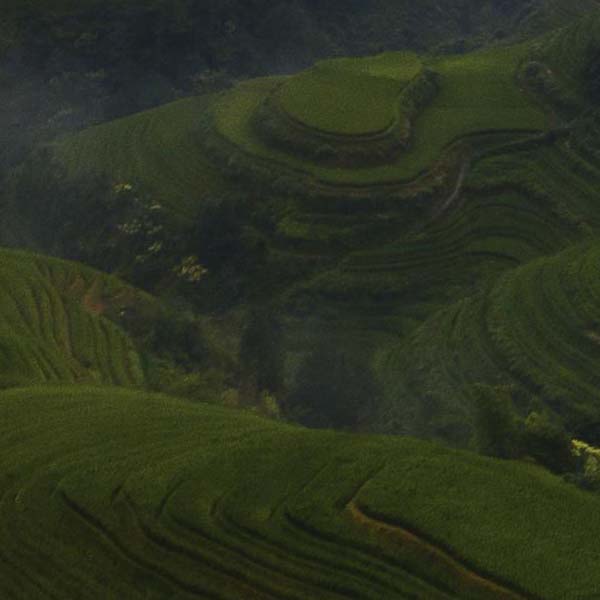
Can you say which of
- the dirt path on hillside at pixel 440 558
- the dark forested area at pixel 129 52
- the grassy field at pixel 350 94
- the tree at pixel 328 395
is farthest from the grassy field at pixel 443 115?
the dirt path on hillside at pixel 440 558

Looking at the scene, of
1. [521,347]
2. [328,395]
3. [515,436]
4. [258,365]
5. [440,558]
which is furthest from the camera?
[258,365]

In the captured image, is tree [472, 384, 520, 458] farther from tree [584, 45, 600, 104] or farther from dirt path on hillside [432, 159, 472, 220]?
tree [584, 45, 600, 104]

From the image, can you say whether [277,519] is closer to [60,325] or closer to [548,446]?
[548,446]

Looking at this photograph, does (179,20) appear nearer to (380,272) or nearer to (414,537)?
(380,272)

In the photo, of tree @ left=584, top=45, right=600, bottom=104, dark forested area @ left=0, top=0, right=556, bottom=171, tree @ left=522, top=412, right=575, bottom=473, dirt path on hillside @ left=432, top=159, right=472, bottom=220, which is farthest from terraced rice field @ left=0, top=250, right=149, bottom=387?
tree @ left=584, top=45, right=600, bottom=104

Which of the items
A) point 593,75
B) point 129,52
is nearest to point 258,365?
point 593,75

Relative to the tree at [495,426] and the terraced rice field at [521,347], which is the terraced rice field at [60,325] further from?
the tree at [495,426]
